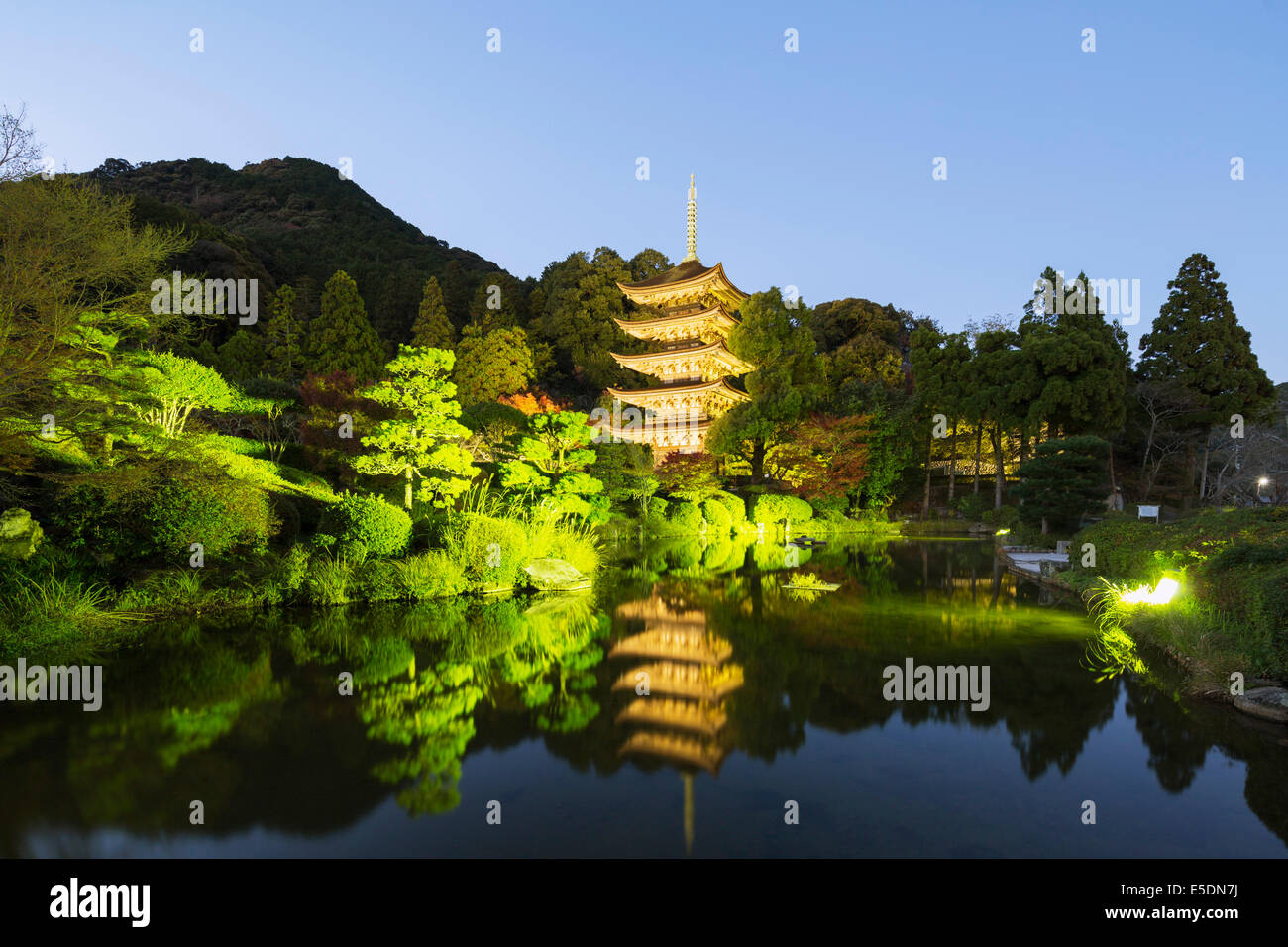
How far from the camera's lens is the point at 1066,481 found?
17.3m

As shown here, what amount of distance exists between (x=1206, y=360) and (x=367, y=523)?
3190 centimetres

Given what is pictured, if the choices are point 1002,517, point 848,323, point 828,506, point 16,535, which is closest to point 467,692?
point 16,535

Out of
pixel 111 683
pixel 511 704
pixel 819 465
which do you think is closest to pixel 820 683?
pixel 511 704

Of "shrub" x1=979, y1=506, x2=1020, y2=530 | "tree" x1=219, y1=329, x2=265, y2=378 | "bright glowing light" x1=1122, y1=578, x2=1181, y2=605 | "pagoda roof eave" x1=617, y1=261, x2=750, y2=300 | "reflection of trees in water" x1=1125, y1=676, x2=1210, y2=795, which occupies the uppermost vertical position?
"pagoda roof eave" x1=617, y1=261, x2=750, y2=300

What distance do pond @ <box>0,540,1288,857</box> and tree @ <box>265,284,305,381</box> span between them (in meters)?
26.1

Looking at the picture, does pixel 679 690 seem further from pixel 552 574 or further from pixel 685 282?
pixel 685 282

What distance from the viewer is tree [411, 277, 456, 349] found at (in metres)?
36.7

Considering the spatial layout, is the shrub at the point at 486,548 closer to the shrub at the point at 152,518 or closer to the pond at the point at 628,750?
the pond at the point at 628,750

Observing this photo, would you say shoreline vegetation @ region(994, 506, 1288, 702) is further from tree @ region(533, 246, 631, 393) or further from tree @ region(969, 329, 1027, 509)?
tree @ region(533, 246, 631, 393)

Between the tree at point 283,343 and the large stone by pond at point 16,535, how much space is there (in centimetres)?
2410

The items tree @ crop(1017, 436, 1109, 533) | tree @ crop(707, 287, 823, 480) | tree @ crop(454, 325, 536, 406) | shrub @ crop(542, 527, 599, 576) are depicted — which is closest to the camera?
shrub @ crop(542, 527, 599, 576)

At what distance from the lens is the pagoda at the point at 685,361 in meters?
30.5

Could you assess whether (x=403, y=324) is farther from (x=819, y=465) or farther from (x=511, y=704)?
(x=511, y=704)

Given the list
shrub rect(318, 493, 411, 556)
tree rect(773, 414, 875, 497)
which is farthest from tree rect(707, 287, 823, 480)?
shrub rect(318, 493, 411, 556)
